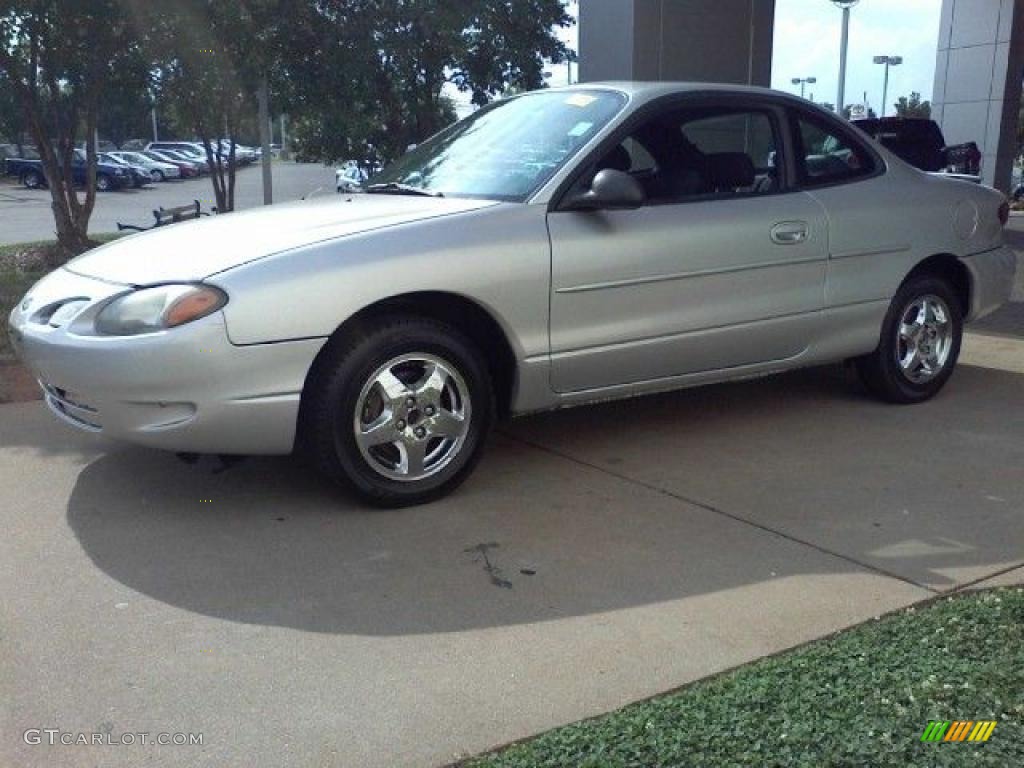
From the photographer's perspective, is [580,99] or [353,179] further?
[353,179]

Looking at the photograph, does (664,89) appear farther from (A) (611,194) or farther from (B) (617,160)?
(A) (611,194)

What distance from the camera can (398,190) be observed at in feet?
16.8

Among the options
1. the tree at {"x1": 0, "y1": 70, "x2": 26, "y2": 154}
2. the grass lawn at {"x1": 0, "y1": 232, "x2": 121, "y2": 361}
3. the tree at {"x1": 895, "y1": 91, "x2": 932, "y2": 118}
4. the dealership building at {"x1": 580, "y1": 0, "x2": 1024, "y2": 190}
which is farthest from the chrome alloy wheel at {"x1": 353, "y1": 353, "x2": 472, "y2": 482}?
the tree at {"x1": 895, "y1": 91, "x2": 932, "y2": 118}

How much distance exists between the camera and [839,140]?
5797 millimetres

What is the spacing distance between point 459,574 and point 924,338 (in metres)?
3.46

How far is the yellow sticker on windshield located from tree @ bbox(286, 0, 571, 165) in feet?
17.5

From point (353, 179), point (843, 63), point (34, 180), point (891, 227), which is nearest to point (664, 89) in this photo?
point (891, 227)

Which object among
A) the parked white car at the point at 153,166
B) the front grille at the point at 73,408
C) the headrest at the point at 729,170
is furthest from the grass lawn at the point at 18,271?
the parked white car at the point at 153,166

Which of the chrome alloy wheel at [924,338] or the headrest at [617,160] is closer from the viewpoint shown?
the headrest at [617,160]

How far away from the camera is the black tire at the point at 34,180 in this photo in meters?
46.3

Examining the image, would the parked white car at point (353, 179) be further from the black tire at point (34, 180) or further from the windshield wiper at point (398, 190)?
the black tire at point (34, 180)

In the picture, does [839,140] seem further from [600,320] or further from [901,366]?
[600,320]

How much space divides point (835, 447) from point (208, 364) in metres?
3.01

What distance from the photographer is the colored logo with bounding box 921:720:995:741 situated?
8.62ft
